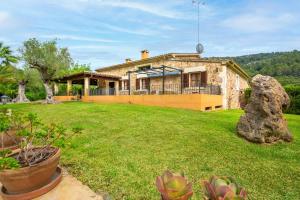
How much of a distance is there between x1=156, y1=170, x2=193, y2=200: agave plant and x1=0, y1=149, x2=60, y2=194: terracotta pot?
2.85 meters

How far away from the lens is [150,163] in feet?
13.7

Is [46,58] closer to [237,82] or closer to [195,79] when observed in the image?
[195,79]

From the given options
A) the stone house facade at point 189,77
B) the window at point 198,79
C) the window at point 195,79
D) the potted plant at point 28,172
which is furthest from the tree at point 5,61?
the window at point 195,79

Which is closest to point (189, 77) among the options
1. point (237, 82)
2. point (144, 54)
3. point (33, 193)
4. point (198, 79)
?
point (198, 79)

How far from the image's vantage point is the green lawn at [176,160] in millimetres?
3352

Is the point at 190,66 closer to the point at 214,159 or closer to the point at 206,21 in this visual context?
the point at 206,21

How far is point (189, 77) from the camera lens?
1762 centimetres

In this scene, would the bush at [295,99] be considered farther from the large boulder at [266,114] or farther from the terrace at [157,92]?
the large boulder at [266,114]

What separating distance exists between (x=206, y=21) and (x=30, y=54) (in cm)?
1672

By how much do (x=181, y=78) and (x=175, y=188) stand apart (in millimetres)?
15298

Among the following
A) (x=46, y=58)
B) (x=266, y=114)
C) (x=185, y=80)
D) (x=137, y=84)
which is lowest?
(x=266, y=114)

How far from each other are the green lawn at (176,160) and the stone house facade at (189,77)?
8.48 m

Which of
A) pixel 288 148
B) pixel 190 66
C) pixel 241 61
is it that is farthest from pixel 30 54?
pixel 241 61

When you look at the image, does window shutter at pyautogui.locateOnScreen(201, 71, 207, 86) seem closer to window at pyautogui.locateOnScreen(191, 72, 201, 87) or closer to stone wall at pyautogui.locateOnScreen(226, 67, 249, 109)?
window at pyautogui.locateOnScreen(191, 72, 201, 87)
